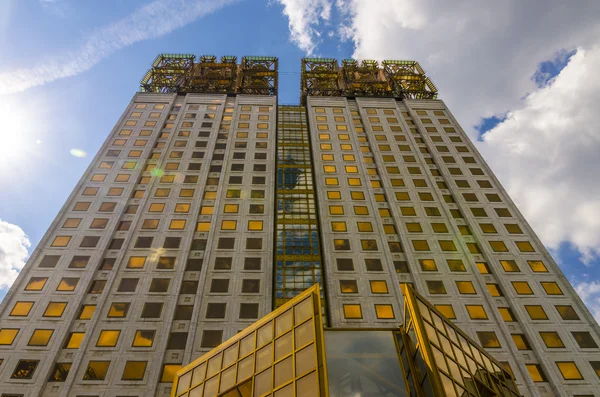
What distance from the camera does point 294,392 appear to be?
17.4 meters

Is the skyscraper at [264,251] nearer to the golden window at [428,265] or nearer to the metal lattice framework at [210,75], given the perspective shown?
the golden window at [428,265]

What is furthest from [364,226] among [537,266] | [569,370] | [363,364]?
[569,370]

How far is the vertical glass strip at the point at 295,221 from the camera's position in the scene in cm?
3731

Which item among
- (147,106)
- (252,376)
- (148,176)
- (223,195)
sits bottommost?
(252,376)

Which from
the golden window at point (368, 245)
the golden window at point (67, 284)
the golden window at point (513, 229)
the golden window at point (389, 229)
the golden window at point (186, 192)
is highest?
the golden window at point (186, 192)

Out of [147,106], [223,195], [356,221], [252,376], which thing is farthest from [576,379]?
[147,106]

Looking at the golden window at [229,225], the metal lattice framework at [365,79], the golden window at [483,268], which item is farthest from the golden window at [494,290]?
the metal lattice framework at [365,79]

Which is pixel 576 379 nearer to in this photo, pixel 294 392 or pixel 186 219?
pixel 294 392

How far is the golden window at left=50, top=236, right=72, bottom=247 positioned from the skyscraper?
0.28 metres

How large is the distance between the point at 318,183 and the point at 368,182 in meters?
6.44

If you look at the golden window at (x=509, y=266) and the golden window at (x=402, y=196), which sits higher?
the golden window at (x=402, y=196)

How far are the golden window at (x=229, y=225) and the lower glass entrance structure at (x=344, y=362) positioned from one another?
1749cm

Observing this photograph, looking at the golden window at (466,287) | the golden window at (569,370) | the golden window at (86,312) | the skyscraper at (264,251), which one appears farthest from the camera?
the golden window at (466,287)

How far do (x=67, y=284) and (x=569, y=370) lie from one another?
43.6 m
